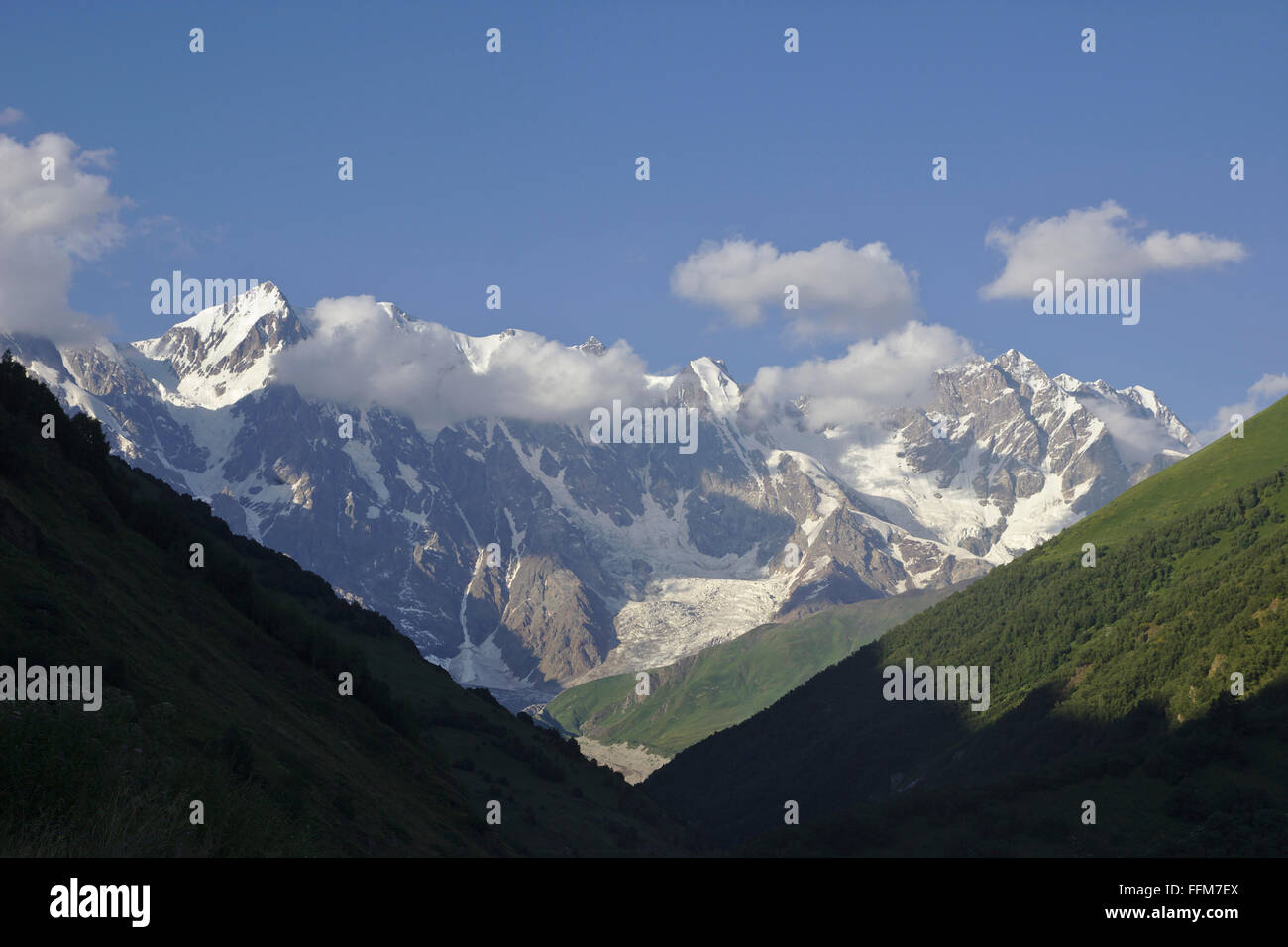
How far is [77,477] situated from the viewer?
7075 cm

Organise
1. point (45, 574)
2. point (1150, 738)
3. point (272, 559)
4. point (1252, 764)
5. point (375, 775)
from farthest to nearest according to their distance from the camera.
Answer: point (272, 559)
point (1150, 738)
point (1252, 764)
point (375, 775)
point (45, 574)

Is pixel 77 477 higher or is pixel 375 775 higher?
pixel 77 477

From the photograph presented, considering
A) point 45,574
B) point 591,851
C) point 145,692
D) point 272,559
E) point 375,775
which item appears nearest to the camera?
point 145,692

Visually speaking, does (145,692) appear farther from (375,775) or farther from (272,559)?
(272,559)

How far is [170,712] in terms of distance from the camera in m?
39.6

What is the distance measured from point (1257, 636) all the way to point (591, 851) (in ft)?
322

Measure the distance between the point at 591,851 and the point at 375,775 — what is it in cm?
6064

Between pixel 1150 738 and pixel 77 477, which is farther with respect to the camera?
pixel 1150 738

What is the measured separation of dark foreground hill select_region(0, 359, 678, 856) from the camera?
1789cm

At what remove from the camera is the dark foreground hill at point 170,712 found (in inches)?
704
